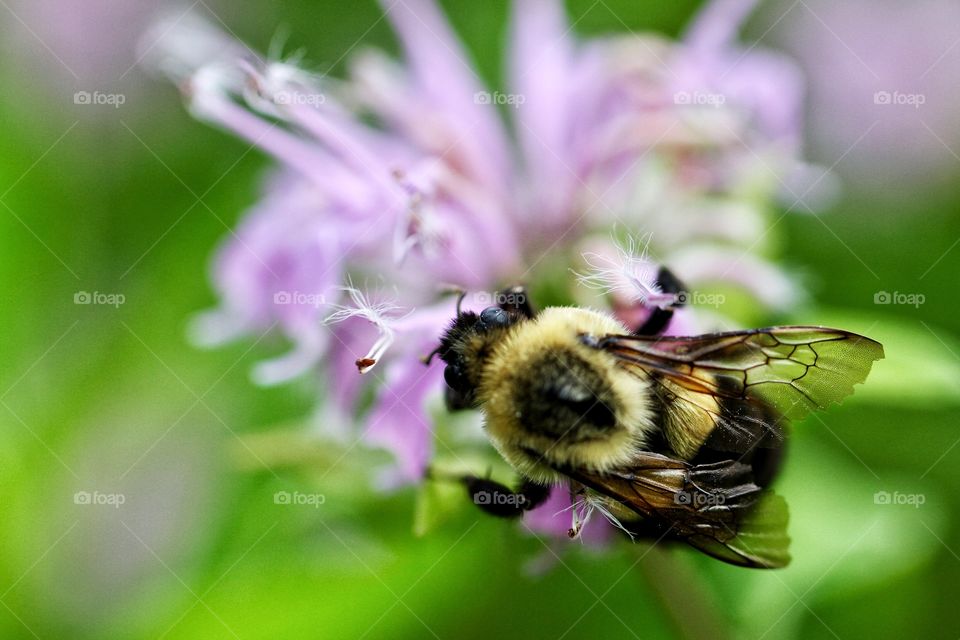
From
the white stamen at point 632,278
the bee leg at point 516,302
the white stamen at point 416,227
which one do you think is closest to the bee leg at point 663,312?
the white stamen at point 632,278

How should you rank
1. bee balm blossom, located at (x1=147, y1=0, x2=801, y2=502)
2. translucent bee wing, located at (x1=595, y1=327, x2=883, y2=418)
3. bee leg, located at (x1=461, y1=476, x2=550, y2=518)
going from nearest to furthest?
1. translucent bee wing, located at (x1=595, y1=327, x2=883, y2=418)
2. bee leg, located at (x1=461, y1=476, x2=550, y2=518)
3. bee balm blossom, located at (x1=147, y1=0, x2=801, y2=502)

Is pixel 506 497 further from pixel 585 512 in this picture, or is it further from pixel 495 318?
pixel 495 318

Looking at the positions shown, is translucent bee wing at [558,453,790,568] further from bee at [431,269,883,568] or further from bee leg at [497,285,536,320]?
bee leg at [497,285,536,320]

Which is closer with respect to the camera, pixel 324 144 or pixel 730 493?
pixel 730 493

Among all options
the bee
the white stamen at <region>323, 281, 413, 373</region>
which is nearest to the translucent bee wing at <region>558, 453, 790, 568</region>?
the bee

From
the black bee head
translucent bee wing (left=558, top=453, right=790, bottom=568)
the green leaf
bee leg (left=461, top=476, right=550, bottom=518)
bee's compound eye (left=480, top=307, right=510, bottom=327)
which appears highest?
the green leaf

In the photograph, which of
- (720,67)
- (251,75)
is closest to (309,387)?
(251,75)

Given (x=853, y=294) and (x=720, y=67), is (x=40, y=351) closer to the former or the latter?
(x=720, y=67)
